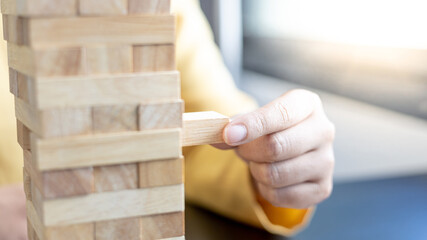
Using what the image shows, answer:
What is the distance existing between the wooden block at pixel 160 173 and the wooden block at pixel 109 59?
76 mm

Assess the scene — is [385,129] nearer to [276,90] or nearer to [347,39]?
[347,39]

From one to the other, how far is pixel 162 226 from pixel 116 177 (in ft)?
0.19

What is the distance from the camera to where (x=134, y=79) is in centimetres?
35

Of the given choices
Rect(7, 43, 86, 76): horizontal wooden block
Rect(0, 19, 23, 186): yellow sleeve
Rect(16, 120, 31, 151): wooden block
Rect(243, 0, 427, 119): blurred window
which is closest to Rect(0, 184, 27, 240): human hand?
Rect(0, 19, 23, 186): yellow sleeve

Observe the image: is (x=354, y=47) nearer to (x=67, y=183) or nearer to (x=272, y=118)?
(x=272, y=118)

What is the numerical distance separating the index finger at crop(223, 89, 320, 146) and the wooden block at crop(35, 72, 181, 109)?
0.28 feet

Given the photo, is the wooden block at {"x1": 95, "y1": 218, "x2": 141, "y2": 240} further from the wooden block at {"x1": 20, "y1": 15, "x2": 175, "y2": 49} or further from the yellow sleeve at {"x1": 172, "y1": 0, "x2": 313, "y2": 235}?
the yellow sleeve at {"x1": 172, "y1": 0, "x2": 313, "y2": 235}

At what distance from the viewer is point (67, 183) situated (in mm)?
352

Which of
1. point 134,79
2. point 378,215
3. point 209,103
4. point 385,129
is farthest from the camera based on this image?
point 385,129

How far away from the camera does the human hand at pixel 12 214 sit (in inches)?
26.2

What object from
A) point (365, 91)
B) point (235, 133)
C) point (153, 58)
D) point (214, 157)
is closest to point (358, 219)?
point (214, 157)

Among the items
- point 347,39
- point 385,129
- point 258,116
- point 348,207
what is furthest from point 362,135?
point 258,116

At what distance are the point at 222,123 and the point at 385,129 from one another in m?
0.92

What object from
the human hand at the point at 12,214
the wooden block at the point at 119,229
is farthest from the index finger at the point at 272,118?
the human hand at the point at 12,214
